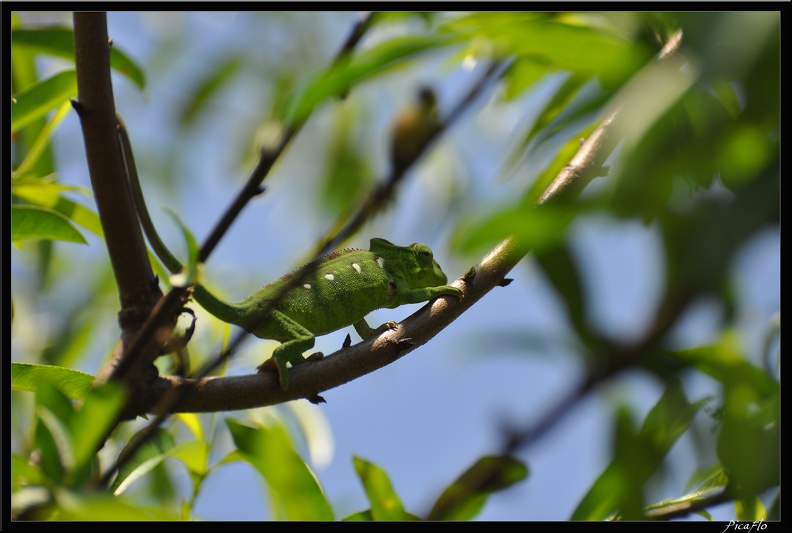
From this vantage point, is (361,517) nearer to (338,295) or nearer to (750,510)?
(750,510)

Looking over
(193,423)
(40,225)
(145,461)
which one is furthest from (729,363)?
(40,225)

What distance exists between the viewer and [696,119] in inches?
28.0

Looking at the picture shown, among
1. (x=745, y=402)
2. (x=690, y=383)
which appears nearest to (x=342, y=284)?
(x=745, y=402)

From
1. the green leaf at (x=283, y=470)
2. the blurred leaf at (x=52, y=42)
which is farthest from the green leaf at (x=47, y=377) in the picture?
the blurred leaf at (x=52, y=42)

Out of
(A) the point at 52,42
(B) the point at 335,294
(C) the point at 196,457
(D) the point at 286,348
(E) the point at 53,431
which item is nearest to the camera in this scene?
(E) the point at 53,431

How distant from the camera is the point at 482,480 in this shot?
0.63m

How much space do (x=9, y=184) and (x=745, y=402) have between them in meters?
1.48

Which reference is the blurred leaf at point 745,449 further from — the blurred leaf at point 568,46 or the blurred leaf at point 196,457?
the blurred leaf at point 196,457

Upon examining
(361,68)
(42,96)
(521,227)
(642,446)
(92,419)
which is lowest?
(642,446)

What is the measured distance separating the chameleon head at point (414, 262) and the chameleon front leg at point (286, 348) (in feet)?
1.63

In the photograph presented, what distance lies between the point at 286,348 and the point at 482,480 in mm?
1119

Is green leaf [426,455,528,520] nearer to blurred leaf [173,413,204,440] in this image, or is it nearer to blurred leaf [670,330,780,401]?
blurred leaf [670,330,780,401]

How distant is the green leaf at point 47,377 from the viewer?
133 cm

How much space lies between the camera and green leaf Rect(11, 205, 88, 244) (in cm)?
156
